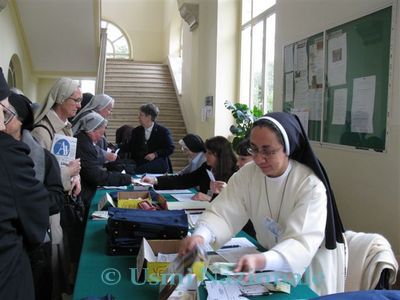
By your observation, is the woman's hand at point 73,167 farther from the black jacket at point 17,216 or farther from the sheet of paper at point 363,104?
the sheet of paper at point 363,104

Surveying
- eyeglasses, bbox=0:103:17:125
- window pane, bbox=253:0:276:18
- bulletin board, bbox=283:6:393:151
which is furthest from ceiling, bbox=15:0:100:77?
eyeglasses, bbox=0:103:17:125

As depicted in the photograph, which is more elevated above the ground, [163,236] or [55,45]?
[55,45]

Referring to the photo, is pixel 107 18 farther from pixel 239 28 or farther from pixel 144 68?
pixel 239 28

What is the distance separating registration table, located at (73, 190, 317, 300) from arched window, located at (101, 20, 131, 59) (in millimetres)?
14102

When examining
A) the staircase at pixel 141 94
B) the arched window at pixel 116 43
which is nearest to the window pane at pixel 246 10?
the staircase at pixel 141 94

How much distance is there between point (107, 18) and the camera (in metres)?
15.3

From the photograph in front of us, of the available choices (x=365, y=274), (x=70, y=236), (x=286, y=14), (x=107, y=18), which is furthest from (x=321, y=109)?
(x=107, y=18)

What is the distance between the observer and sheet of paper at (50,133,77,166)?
2.84 metres

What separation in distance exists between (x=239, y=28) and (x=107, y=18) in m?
9.57

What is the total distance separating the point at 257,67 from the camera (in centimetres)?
669

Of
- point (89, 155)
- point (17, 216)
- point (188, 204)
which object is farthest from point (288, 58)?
point (17, 216)

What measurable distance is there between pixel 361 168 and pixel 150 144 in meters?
3.09

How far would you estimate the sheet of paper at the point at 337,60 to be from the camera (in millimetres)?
3512

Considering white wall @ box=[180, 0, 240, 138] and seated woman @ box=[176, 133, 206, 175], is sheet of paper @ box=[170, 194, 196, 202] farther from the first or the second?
white wall @ box=[180, 0, 240, 138]
